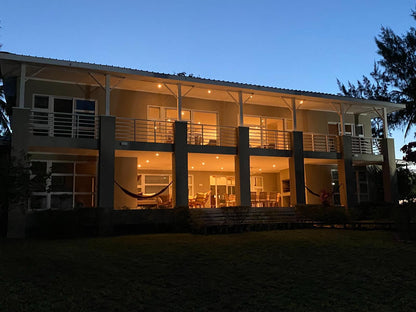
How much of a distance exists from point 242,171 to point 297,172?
274 cm

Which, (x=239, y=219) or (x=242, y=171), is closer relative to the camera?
(x=239, y=219)

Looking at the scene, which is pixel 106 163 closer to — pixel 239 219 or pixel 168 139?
pixel 168 139

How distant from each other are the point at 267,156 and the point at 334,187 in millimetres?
5951

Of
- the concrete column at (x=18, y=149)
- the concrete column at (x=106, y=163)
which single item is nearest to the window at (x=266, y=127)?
the concrete column at (x=106, y=163)

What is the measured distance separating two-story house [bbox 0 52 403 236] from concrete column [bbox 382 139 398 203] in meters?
0.05

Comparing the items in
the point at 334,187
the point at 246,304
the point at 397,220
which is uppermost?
the point at 334,187

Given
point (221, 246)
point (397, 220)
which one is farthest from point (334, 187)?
point (221, 246)

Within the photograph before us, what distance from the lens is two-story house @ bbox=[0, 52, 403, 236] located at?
1466cm

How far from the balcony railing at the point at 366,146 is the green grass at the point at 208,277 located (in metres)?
11.0

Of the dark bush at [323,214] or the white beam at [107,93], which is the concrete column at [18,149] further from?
the dark bush at [323,214]

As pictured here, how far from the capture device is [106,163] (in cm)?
1450

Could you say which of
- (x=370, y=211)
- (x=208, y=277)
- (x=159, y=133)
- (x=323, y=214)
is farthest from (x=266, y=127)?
(x=208, y=277)

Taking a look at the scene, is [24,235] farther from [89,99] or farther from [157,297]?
[157,297]

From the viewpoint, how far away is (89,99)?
16734mm
